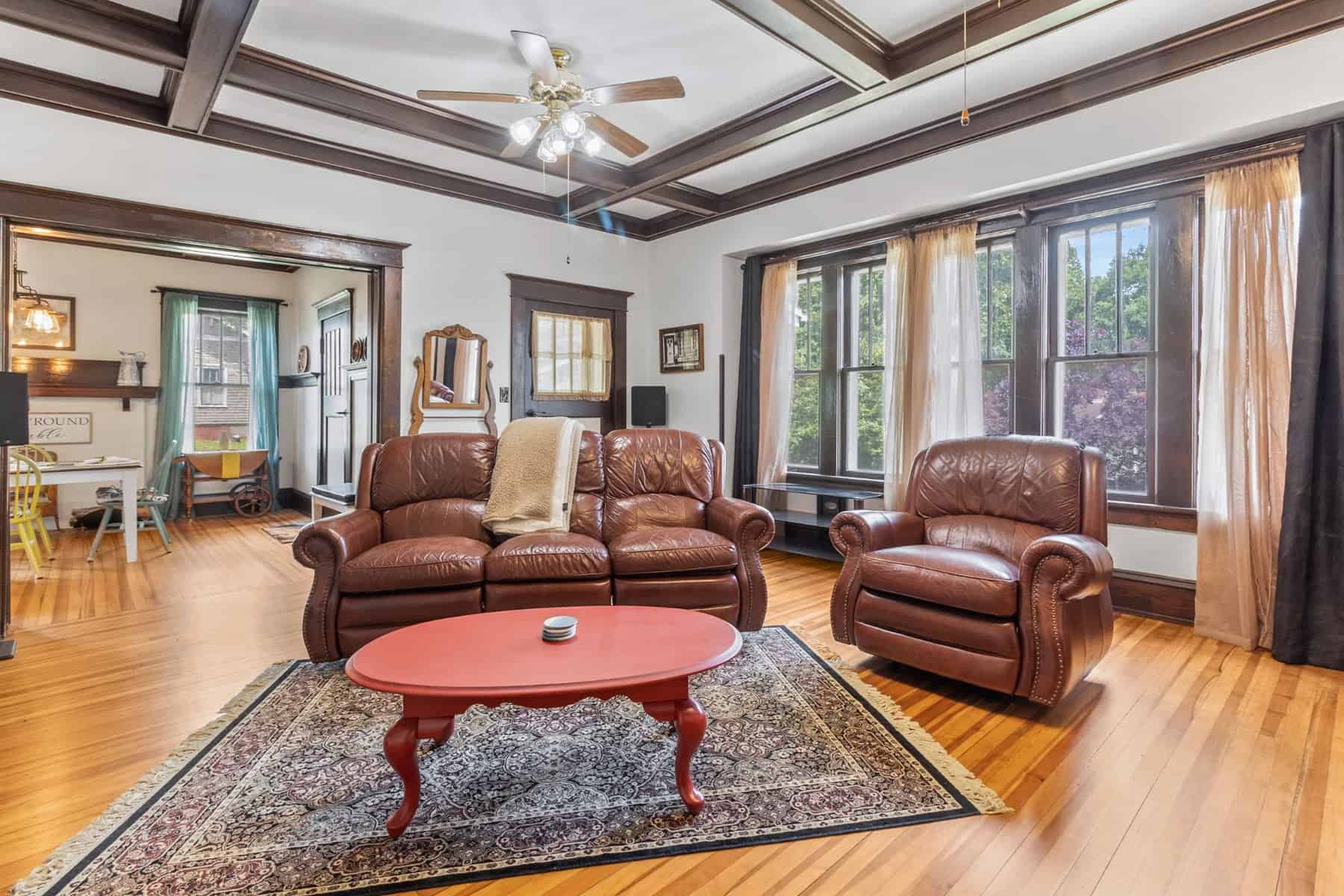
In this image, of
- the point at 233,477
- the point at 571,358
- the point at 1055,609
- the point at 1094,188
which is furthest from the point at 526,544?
the point at 233,477

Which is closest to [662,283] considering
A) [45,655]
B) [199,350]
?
[45,655]

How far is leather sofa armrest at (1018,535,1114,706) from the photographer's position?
234 centimetres

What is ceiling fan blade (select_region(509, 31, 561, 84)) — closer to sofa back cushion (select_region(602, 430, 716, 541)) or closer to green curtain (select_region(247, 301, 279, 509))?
sofa back cushion (select_region(602, 430, 716, 541))

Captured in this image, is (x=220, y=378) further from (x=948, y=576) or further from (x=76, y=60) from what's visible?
(x=948, y=576)

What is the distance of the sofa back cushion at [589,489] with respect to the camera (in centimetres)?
366

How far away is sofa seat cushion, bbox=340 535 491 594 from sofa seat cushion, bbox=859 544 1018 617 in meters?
1.77

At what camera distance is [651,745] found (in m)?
2.21

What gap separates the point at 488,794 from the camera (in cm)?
194

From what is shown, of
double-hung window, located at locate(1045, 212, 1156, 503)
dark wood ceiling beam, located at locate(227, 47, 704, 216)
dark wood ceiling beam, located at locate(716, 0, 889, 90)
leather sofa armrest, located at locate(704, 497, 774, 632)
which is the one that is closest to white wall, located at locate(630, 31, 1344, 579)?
double-hung window, located at locate(1045, 212, 1156, 503)

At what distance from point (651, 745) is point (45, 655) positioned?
2.99 metres

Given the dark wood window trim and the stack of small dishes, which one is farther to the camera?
the dark wood window trim

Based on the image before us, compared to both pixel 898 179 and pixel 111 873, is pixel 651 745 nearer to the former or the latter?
pixel 111 873

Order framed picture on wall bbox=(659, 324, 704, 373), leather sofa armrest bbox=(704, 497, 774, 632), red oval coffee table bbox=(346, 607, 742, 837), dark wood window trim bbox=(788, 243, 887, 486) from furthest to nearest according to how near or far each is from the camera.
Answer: framed picture on wall bbox=(659, 324, 704, 373), dark wood window trim bbox=(788, 243, 887, 486), leather sofa armrest bbox=(704, 497, 774, 632), red oval coffee table bbox=(346, 607, 742, 837)

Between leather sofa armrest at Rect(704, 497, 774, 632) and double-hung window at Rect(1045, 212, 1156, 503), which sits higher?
double-hung window at Rect(1045, 212, 1156, 503)
